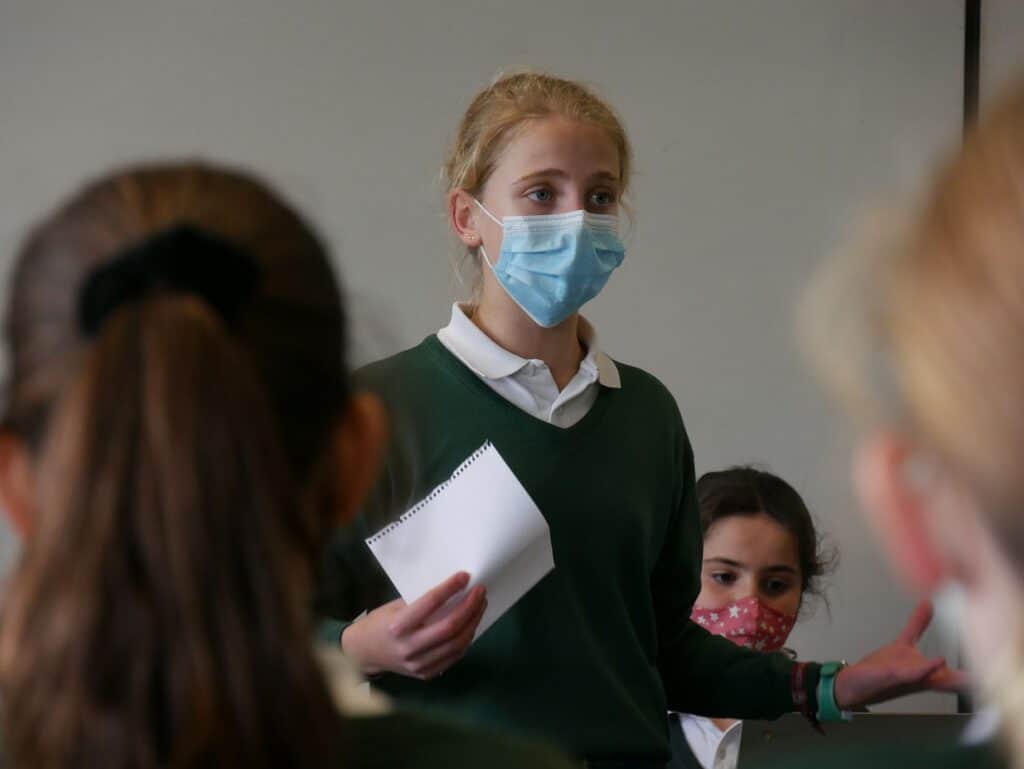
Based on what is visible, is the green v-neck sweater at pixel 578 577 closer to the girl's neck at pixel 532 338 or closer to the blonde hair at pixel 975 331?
the girl's neck at pixel 532 338

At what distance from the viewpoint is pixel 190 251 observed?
2.64 ft

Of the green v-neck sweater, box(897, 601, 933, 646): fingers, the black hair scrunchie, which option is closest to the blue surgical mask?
the green v-neck sweater

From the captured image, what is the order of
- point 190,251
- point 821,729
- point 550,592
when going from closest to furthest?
point 190,251 < point 550,592 < point 821,729

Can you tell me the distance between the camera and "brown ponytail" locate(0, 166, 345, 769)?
74cm

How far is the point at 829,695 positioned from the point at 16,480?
1.17 meters

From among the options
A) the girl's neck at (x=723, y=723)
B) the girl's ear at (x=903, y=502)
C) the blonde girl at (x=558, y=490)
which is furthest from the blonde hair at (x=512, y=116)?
the girl's ear at (x=903, y=502)

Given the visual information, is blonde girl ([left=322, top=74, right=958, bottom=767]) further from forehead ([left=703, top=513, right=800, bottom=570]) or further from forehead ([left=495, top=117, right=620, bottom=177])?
forehead ([left=703, top=513, right=800, bottom=570])

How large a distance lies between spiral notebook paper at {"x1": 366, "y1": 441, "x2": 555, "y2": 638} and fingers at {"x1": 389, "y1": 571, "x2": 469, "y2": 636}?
8cm

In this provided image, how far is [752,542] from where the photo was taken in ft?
8.33

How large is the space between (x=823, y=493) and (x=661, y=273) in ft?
1.93

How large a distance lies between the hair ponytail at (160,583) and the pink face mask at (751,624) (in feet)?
5.55

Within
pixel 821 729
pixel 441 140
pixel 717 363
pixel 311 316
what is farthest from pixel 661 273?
pixel 311 316

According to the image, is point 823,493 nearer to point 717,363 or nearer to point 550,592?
point 717,363

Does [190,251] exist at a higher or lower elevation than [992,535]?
higher
